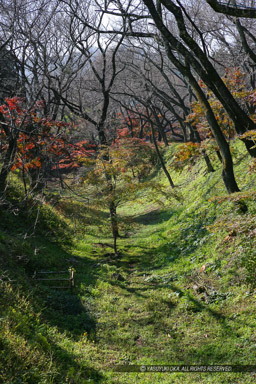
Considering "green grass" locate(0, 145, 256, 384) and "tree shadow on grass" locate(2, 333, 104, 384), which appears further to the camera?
"green grass" locate(0, 145, 256, 384)

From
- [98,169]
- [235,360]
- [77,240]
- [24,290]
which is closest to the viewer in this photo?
[235,360]

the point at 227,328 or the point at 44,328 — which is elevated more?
the point at 44,328

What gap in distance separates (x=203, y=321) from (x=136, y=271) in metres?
3.80

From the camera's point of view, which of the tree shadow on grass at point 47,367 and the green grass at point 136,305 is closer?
the tree shadow on grass at point 47,367

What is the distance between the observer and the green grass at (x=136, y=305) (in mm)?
4590

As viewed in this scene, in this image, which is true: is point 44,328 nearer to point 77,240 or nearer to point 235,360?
point 235,360

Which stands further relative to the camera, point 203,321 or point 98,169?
point 98,169

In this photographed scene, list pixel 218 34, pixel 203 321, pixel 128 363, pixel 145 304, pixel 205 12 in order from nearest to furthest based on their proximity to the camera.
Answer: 1. pixel 128 363
2. pixel 203 321
3. pixel 145 304
4. pixel 205 12
5. pixel 218 34

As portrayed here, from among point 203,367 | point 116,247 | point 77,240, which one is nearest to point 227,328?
point 203,367

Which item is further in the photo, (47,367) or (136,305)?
(136,305)

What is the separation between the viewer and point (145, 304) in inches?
276

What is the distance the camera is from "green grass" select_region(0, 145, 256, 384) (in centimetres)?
459

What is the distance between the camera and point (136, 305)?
713cm

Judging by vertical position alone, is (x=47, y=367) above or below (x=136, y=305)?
above
